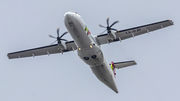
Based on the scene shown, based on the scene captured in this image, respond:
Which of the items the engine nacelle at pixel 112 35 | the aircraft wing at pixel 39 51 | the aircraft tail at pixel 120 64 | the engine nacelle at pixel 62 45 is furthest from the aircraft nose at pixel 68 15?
the aircraft tail at pixel 120 64

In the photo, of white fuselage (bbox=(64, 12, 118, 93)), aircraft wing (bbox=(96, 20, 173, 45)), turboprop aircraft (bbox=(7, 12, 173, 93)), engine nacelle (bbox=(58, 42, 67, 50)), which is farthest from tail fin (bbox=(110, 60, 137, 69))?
engine nacelle (bbox=(58, 42, 67, 50))

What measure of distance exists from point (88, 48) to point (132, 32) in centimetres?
586

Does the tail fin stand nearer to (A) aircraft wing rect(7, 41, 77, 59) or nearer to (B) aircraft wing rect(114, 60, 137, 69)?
(B) aircraft wing rect(114, 60, 137, 69)

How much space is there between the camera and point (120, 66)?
34.4m

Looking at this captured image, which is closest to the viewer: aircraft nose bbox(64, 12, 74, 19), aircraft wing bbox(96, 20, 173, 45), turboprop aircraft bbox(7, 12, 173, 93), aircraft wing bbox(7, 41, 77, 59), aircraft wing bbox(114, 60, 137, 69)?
aircraft nose bbox(64, 12, 74, 19)

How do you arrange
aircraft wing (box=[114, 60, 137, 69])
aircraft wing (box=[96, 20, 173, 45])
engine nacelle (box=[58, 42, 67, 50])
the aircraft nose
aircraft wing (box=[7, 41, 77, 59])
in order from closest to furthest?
the aircraft nose → aircraft wing (box=[96, 20, 173, 45]) → engine nacelle (box=[58, 42, 67, 50]) → aircraft wing (box=[7, 41, 77, 59]) → aircraft wing (box=[114, 60, 137, 69])

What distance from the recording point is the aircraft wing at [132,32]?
29.1 meters

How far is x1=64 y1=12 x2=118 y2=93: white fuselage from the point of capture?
24.8 metres

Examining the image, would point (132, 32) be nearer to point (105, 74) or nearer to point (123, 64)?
point (105, 74)

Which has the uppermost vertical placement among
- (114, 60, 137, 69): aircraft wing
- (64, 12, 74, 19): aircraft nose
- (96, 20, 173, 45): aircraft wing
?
(64, 12, 74, 19): aircraft nose

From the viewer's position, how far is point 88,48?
2705cm

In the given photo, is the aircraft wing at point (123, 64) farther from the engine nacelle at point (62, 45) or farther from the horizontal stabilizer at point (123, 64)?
the engine nacelle at point (62, 45)

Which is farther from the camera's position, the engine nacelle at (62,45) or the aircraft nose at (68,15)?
the engine nacelle at (62,45)

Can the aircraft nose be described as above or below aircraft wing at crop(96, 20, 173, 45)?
above
